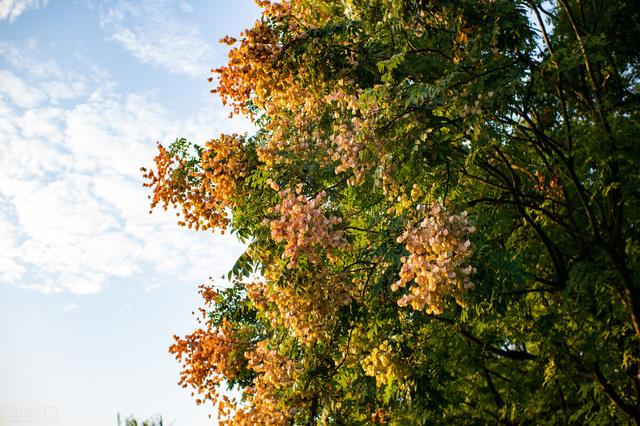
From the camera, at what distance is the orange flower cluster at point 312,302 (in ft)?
23.0

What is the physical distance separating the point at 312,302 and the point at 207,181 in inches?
121

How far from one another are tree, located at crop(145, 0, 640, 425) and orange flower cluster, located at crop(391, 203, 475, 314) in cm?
2

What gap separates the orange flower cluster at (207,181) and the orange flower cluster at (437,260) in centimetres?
345

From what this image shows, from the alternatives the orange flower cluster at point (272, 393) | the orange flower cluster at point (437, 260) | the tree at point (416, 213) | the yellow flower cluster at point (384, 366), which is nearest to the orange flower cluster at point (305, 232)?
the tree at point (416, 213)

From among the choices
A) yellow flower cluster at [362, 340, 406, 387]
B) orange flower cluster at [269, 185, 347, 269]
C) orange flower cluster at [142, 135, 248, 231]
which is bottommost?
yellow flower cluster at [362, 340, 406, 387]

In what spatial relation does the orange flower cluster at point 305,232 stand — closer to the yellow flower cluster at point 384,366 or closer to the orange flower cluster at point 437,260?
the orange flower cluster at point 437,260

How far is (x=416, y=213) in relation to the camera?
749cm

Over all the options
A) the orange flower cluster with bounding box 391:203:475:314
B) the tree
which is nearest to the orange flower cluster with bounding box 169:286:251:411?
the tree

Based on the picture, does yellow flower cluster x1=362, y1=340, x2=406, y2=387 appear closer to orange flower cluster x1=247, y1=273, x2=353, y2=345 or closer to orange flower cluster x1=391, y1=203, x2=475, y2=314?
orange flower cluster x1=247, y1=273, x2=353, y2=345

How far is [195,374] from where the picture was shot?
10844 millimetres

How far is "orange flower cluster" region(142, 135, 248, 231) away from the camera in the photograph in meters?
8.80

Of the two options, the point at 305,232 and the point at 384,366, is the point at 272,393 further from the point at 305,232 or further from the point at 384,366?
the point at 305,232

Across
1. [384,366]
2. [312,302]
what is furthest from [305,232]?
[384,366]

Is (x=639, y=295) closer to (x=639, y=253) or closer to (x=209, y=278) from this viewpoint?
(x=639, y=253)
